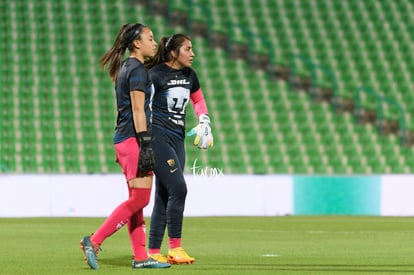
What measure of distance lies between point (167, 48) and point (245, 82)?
52.8 feet

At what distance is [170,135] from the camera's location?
9203 mm

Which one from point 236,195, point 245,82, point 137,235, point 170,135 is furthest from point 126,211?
point 245,82

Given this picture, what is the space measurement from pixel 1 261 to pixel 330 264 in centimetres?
A: 300

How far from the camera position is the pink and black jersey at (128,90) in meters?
8.54

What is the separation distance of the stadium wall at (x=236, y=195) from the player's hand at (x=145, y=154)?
10.7 m

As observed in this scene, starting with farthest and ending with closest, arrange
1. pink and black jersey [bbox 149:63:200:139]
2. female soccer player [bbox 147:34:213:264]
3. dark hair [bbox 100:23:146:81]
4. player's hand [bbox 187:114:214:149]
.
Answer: player's hand [bbox 187:114:214:149]
pink and black jersey [bbox 149:63:200:139]
female soccer player [bbox 147:34:213:264]
dark hair [bbox 100:23:146:81]

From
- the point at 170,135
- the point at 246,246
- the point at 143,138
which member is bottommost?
the point at 246,246

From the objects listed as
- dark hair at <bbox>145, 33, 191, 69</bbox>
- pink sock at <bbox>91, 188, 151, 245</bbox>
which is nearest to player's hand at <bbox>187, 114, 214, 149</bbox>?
dark hair at <bbox>145, 33, 191, 69</bbox>

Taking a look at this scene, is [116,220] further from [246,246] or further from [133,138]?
[246,246]

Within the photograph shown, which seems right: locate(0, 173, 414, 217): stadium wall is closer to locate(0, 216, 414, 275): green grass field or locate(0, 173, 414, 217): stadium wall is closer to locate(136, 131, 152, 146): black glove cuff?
locate(0, 216, 414, 275): green grass field

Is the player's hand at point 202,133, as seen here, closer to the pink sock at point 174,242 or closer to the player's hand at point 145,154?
the pink sock at point 174,242

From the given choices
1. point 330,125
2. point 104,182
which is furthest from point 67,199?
point 330,125

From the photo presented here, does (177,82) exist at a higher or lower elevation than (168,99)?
higher

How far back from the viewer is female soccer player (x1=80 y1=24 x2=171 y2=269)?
27.8 feet
